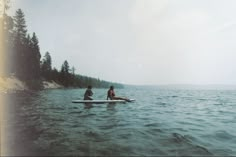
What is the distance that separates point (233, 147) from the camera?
14.3 metres

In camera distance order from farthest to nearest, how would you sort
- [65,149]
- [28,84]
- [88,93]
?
1. [28,84]
2. [88,93]
3. [65,149]

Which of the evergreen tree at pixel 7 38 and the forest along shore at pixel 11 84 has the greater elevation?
the evergreen tree at pixel 7 38

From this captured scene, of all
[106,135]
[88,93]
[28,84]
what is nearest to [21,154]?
[106,135]

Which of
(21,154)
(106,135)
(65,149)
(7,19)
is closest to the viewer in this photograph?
(21,154)

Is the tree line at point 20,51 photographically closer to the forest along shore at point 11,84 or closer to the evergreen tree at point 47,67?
the forest along shore at point 11,84

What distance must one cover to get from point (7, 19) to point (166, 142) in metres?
60.3

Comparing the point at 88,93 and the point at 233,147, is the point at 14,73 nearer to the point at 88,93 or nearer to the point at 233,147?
the point at 88,93

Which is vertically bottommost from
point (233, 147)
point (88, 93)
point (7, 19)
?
point (233, 147)

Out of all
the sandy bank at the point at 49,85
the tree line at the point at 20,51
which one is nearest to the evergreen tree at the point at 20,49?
the tree line at the point at 20,51

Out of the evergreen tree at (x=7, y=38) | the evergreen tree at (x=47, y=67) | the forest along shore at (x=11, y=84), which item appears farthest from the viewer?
the evergreen tree at (x=47, y=67)

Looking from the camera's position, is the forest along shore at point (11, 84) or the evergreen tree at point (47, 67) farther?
the evergreen tree at point (47, 67)

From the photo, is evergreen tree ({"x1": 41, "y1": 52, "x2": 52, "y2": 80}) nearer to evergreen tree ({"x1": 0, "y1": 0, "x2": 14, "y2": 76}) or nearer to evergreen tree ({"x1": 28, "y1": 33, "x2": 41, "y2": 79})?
evergreen tree ({"x1": 28, "y1": 33, "x2": 41, "y2": 79})

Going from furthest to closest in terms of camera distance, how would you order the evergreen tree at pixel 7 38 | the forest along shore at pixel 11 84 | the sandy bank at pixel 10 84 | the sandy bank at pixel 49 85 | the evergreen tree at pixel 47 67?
the evergreen tree at pixel 47 67 < the sandy bank at pixel 49 85 < the evergreen tree at pixel 7 38 < the forest along shore at pixel 11 84 < the sandy bank at pixel 10 84

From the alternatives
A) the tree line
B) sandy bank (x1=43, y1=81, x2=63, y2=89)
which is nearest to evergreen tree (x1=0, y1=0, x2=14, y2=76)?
the tree line
